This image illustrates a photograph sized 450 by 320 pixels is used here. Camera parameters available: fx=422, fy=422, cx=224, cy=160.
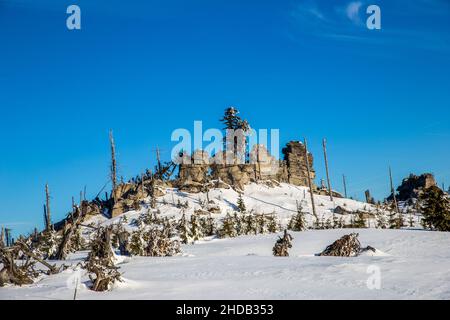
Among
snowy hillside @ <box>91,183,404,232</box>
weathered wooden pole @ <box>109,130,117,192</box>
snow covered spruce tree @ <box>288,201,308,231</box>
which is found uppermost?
weathered wooden pole @ <box>109,130,117,192</box>

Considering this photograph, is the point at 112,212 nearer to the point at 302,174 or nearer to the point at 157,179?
the point at 157,179

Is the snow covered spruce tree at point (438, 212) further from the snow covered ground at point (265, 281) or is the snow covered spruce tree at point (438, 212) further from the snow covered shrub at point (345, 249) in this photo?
the snow covered shrub at point (345, 249)

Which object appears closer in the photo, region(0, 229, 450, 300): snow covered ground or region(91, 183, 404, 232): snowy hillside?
region(0, 229, 450, 300): snow covered ground

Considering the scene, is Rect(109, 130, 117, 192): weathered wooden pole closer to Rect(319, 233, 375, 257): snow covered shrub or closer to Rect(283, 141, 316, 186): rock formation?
Rect(283, 141, 316, 186): rock formation

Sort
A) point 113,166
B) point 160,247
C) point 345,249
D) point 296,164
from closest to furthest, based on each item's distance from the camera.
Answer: point 345,249
point 160,247
point 113,166
point 296,164

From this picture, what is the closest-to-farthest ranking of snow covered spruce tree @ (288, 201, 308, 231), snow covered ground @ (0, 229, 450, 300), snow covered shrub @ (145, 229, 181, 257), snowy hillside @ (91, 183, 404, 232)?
snow covered ground @ (0, 229, 450, 300), snow covered shrub @ (145, 229, 181, 257), snow covered spruce tree @ (288, 201, 308, 231), snowy hillside @ (91, 183, 404, 232)

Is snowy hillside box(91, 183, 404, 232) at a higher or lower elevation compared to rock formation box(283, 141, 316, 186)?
lower

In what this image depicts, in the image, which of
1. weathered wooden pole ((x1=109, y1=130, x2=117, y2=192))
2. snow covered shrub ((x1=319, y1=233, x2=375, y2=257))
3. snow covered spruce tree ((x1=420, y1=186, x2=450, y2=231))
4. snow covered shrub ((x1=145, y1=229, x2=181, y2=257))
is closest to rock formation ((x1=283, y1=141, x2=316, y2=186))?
weathered wooden pole ((x1=109, y1=130, x2=117, y2=192))

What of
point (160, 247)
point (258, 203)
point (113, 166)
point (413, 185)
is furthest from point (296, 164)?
point (160, 247)

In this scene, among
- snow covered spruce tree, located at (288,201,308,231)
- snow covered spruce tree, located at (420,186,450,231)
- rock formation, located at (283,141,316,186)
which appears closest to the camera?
snow covered spruce tree, located at (420,186,450,231)

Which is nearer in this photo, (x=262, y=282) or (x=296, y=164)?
(x=262, y=282)

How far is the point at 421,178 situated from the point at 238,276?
62448 mm

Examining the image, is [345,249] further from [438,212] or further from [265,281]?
[438,212]

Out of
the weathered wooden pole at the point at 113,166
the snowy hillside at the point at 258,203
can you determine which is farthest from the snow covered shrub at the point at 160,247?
the weathered wooden pole at the point at 113,166
